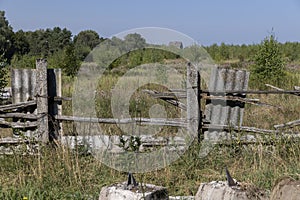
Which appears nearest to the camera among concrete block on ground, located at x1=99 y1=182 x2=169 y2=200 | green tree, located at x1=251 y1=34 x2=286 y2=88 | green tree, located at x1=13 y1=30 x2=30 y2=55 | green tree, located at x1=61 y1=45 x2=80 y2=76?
concrete block on ground, located at x1=99 y1=182 x2=169 y2=200

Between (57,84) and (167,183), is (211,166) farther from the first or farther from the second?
(57,84)

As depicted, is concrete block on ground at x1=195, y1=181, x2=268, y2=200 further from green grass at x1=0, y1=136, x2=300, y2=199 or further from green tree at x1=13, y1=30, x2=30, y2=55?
green tree at x1=13, y1=30, x2=30, y2=55

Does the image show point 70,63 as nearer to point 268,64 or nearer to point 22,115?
A: point 268,64

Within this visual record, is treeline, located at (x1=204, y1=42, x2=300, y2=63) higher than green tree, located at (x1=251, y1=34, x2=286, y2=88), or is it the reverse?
treeline, located at (x1=204, y1=42, x2=300, y2=63)

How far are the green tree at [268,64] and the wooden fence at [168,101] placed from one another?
888cm

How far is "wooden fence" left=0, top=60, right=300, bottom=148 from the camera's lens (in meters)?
5.50

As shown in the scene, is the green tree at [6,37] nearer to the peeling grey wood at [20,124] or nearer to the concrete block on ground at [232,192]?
the peeling grey wood at [20,124]

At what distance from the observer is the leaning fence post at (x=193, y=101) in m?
5.41

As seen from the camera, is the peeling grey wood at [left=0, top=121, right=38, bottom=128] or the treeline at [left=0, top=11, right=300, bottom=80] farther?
the treeline at [left=0, top=11, right=300, bottom=80]

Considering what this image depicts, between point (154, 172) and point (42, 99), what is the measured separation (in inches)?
74.1

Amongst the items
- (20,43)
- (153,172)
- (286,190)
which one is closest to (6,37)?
(20,43)

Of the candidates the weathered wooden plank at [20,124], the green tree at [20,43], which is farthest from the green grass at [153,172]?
the green tree at [20,43]

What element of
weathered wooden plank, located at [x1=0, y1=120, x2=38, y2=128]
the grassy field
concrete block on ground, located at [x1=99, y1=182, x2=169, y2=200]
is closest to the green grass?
the grassy field

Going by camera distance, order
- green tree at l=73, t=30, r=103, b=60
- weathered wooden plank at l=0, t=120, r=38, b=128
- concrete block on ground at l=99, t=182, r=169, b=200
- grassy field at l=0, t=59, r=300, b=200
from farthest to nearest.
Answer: green tree at l=73, t=30, r=103, b=60 → weathered wooden plank at l=0, t=120, r=38, b=128 → grassy field at l=0, t=59, r=300, b=200 → concrete block on ground at l=99, t=182, r=169, b=200
